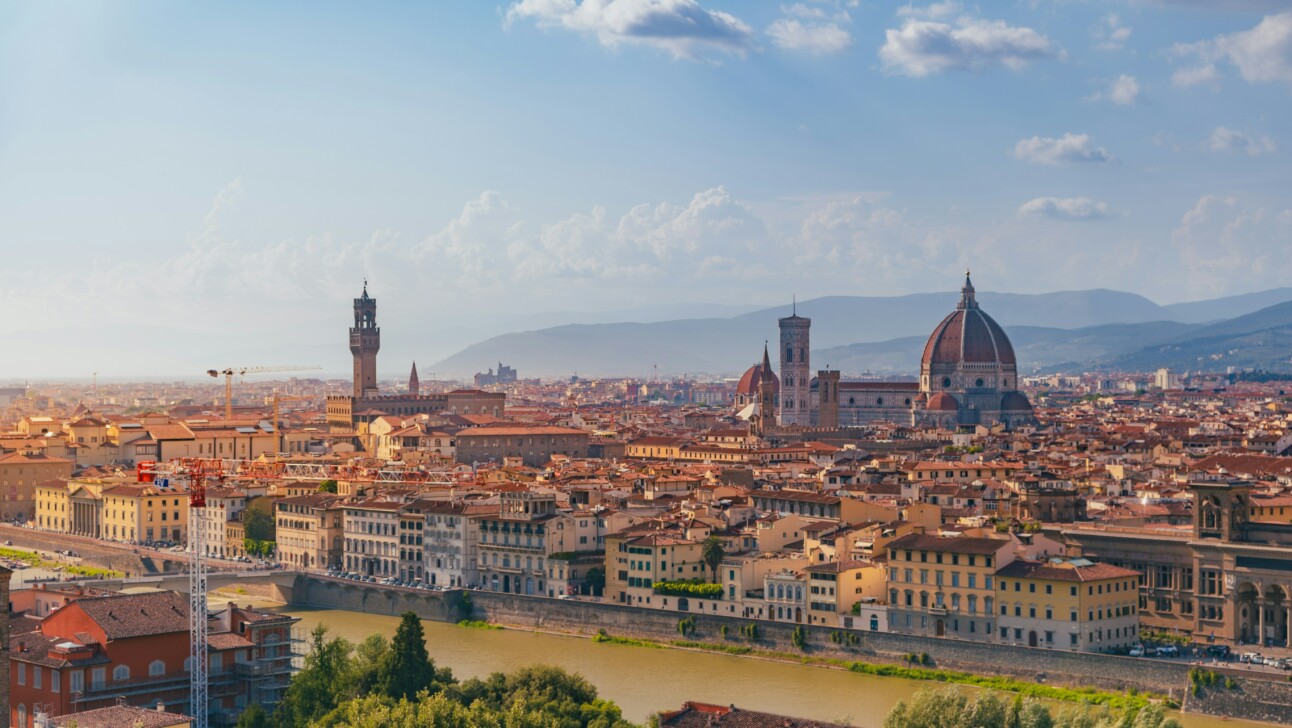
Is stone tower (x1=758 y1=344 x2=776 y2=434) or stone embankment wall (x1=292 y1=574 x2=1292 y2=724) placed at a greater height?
stone tower (x1=758 y1=344 x2=776 y2=434)

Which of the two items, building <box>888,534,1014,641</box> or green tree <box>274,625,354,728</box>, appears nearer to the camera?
green tree <box>274,625,354,728</box>

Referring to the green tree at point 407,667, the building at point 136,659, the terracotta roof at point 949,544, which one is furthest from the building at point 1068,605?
the building at point 136,659

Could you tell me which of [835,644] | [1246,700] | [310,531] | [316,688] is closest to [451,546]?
[310,531]

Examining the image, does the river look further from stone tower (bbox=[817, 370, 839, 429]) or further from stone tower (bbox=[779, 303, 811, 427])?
stone tower (bbox=[779, 303, 811, 427])

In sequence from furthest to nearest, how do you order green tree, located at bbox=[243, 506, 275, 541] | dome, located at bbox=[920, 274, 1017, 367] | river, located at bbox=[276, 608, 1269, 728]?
dome, located at bbox=[920, 274, 1017, 367] < green tree, located at bbox=[243, 506, 275, 541] < river, located at bbox=[276, 608, 1269, 728]

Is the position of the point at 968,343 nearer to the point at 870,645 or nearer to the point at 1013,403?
the point at 1013,403

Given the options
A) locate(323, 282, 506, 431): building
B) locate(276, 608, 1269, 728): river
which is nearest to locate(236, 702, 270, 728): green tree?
locate(276, 608, 1269, 728): river

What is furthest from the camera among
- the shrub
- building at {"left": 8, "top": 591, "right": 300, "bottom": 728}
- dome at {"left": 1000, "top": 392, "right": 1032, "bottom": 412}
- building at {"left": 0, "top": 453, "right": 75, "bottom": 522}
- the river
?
dome at {"left": 1000, "top": 392, "right": 1032, "bottom": 412}
